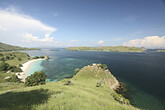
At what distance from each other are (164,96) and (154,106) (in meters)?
12.7

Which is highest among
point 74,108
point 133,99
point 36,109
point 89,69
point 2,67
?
point 36,109

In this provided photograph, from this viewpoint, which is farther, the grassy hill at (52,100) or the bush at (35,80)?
the bush at (35,80)

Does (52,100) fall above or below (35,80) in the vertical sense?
above

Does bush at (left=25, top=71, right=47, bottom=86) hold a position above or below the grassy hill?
below

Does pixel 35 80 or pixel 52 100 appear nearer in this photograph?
pixel 52 100

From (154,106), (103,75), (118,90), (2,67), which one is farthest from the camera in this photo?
(2,67)

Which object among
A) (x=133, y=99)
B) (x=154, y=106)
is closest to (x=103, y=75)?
(x=133, y=99)

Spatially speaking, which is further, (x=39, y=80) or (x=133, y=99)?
(x=39, y=80)

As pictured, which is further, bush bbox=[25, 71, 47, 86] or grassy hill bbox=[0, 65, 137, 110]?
bush bbox=[25, 71, 47, 86]

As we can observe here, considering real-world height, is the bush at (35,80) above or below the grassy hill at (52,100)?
below

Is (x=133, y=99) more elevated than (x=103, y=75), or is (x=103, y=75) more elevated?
(x=103, y=75)

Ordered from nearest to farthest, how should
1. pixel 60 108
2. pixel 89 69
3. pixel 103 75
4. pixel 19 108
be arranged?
pixel 19 108
pixel 60 108
pixel 103 75
pixel 89 69

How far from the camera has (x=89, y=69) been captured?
43.7m

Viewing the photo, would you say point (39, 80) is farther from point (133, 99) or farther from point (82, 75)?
point (133, 99)
